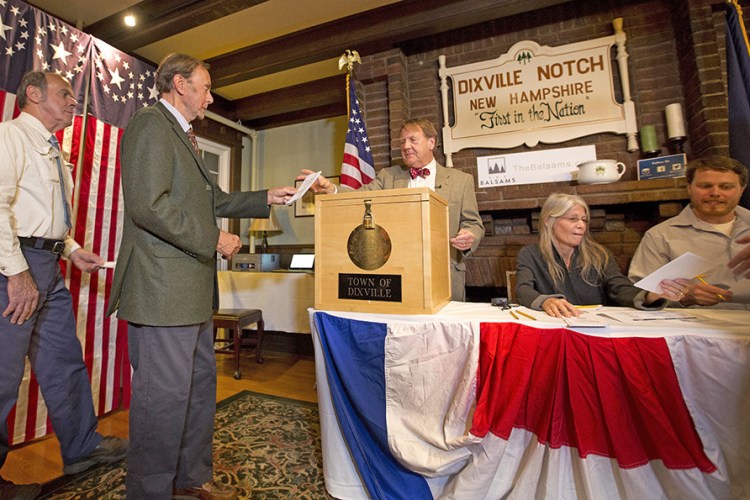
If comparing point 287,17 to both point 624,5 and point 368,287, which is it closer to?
point 624,5

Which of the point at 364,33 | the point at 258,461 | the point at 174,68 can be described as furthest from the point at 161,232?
the point at 364,33

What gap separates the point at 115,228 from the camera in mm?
2311

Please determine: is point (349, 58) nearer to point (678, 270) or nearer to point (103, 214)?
point (103, 214)

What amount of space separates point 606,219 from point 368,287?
2.28m

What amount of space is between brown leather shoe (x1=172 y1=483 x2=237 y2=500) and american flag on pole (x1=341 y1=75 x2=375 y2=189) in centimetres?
205

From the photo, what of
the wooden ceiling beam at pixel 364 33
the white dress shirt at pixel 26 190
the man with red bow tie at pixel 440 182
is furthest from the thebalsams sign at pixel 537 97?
the white dress shirt at pixel 26 190

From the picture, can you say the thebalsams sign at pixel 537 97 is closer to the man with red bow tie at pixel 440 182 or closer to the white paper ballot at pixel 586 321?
the man with red bow tie at pixel 440 182

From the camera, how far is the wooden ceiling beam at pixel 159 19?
254 centimetres

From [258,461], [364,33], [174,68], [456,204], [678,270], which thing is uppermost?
[364,33]

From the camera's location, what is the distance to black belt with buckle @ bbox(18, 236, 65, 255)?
146cm

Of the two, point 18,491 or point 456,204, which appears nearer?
point 18,491

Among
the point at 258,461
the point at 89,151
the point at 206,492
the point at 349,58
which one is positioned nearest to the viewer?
the point at 206,492

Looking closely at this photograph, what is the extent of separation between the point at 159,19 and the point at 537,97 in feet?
9.99

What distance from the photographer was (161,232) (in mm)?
1069
